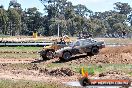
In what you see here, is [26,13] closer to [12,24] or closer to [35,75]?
[12,24]

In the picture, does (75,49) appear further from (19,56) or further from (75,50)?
(19,56)

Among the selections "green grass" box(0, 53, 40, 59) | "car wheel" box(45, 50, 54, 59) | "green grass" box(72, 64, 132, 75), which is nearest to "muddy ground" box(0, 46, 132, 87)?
"car wheel" box(45, 50, 54, 59)

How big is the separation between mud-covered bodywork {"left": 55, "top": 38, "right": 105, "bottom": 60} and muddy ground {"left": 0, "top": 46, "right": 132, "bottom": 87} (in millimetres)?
497

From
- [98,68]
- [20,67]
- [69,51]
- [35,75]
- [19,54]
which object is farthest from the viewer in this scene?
[19,54]

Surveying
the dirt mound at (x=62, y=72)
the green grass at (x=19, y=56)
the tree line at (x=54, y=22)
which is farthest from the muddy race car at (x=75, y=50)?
the tree line at (x=54, y=22)

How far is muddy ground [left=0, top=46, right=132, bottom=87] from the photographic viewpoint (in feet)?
76.9

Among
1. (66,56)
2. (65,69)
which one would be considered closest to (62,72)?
(65,69)

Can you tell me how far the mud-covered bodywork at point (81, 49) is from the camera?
103 feet

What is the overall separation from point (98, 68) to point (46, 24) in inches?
4282

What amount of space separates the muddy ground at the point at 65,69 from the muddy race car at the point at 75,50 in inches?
19.3

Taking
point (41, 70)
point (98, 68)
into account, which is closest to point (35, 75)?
point (41, 70)

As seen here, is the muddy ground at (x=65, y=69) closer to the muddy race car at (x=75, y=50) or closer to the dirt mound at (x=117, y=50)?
the dirt mound at (x=117, y=50)

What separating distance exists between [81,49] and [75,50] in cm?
53

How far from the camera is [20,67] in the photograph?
29.4 metres
